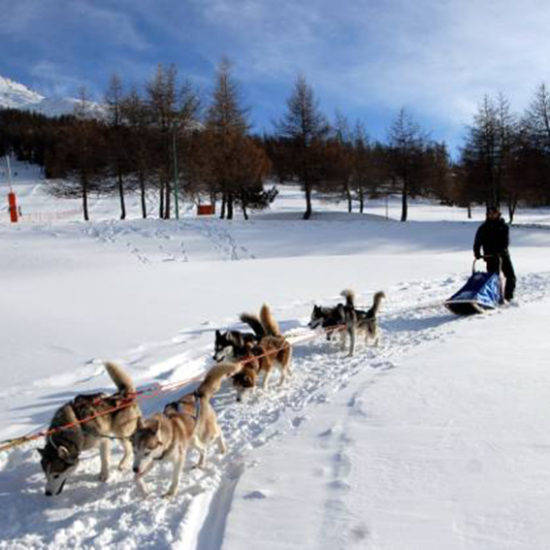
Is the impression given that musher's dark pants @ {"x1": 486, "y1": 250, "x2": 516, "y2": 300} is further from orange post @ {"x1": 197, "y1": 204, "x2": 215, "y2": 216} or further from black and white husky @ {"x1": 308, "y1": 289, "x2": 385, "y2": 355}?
orange post @ {"x1": 197, "y1": 204, "x2": 215, "y2": 216}

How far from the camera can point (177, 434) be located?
148 inches

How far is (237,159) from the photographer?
2917 centimetres

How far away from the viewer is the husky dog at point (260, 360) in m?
5.59

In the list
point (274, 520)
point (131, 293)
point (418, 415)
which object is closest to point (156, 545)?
point (274, 520)

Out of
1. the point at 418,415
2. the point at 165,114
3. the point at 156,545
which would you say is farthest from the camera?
the point at 165,114

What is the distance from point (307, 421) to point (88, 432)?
208 cm

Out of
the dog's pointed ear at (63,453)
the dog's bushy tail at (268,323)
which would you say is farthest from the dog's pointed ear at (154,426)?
the dog's bushy tail at (268,323)

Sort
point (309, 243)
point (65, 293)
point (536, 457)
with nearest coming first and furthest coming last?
point (536, 457) < point (65, 293) < point (309, 243)

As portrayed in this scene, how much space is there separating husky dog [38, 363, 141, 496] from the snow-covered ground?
0.74 ft

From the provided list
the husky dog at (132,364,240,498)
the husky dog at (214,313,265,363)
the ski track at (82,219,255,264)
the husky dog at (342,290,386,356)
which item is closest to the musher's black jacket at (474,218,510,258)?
the husky dog at (342,290,386,356)

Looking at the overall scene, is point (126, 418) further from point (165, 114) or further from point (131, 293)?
point (165, 114)

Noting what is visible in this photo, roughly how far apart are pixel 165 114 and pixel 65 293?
18509 millimetres

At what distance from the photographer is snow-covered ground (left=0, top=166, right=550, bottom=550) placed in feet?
10.5

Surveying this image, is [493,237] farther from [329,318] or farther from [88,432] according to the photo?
[88,432]
